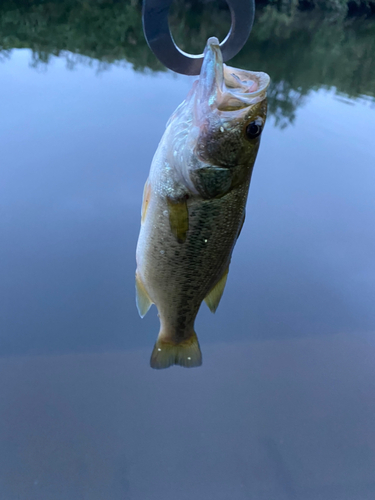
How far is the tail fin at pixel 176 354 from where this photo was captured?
150cm

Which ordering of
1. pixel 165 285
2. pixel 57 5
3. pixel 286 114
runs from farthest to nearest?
pixel 57 5 → pixel 286 114 → pixel 165 285

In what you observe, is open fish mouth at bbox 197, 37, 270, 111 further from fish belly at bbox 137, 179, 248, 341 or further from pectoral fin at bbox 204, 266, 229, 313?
pectoral fin at bbox 204, 266, 229, 313

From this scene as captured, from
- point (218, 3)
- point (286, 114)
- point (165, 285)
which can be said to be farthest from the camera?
point (218, 3)

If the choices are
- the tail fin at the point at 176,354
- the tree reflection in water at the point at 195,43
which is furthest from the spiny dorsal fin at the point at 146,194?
the tree reflection in water at the point at 195,43

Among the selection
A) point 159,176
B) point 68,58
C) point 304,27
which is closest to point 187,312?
point 159,176

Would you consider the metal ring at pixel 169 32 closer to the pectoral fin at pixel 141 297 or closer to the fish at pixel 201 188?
the fish at pixel 201 188

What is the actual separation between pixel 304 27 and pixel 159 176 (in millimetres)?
15999

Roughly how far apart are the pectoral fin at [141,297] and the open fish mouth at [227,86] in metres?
0.70

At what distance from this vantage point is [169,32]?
32.8 inches

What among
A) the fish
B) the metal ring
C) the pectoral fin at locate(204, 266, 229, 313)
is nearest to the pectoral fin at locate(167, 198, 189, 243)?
the fish

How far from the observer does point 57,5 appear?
10.2 m

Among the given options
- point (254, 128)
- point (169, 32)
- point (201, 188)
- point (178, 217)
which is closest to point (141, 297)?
point (178, 217)

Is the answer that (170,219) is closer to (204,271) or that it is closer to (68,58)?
(204,271)

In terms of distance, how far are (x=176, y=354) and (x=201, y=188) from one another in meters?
0.76
